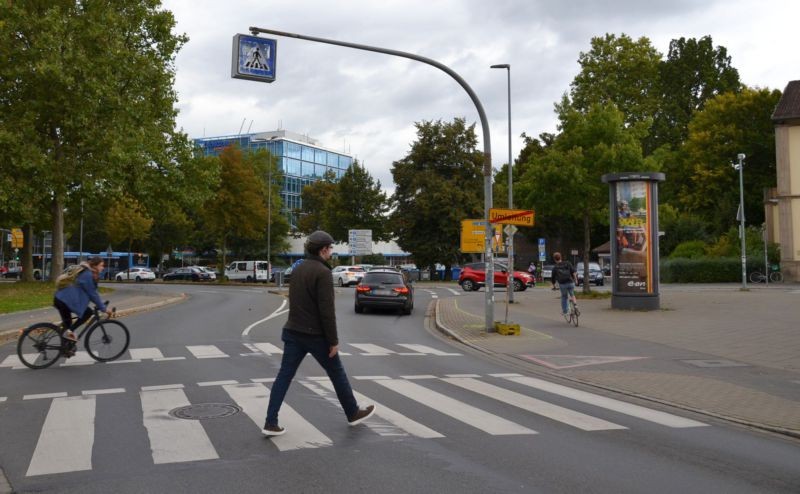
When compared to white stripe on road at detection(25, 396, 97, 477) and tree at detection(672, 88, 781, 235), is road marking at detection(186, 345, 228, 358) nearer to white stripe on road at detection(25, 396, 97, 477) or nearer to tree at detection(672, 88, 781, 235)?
white stripe on road at detection(25, 396, 97, 477)

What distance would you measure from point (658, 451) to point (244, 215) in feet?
149

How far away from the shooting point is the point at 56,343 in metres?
10.3

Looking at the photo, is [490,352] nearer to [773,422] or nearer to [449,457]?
[773,422]

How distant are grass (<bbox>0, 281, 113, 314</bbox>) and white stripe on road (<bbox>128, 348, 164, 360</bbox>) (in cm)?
1017

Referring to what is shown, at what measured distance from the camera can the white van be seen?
185 ft

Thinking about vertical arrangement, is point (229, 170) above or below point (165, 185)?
above

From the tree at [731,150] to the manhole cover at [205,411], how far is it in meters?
49.4

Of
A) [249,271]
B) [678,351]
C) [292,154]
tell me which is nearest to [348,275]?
[249,271]

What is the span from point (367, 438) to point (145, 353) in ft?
23.6

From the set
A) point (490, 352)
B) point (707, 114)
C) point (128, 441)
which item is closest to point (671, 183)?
point (707, 114)

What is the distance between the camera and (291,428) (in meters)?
6.29

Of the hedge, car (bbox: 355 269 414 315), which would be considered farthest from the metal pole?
the hedge

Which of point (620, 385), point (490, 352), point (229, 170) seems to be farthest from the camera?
point (229, 170)

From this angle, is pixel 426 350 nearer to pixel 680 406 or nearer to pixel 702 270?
Answer: pixel 680 406
